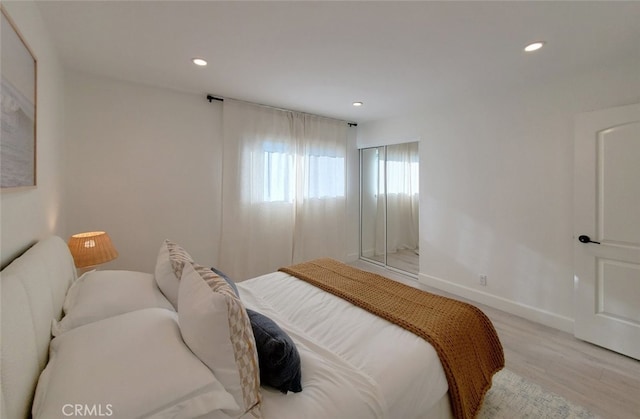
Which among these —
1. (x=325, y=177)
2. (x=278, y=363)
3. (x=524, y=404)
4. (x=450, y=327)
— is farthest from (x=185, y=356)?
(x=325, y=177)

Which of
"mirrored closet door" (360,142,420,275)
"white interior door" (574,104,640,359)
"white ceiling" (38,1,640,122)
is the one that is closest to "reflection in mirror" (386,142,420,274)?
"mirrored closet door" (360,142,420,275)

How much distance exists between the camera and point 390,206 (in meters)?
4.39

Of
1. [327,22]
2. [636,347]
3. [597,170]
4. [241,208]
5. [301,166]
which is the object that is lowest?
[636,347]

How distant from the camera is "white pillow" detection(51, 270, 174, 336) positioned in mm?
1177

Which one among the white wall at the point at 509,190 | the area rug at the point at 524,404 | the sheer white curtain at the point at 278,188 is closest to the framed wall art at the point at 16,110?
the sheer white curtain at the point at 278,188

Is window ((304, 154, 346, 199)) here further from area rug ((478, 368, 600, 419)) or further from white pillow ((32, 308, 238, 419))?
white pillow ((32, 308, 238, 419))

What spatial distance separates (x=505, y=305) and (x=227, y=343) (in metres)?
3.16

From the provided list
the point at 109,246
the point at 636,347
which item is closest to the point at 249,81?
the point at 109,246

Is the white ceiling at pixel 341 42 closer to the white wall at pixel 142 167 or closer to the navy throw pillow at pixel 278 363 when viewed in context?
the white wall at pixel 142 167

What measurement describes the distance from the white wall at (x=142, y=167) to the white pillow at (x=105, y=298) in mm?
1403

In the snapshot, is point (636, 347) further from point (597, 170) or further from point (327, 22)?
point (327, 22)

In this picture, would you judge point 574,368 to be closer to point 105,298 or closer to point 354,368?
point 354,368

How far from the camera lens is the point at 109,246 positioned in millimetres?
2150

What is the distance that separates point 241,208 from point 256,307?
1.89 meters
